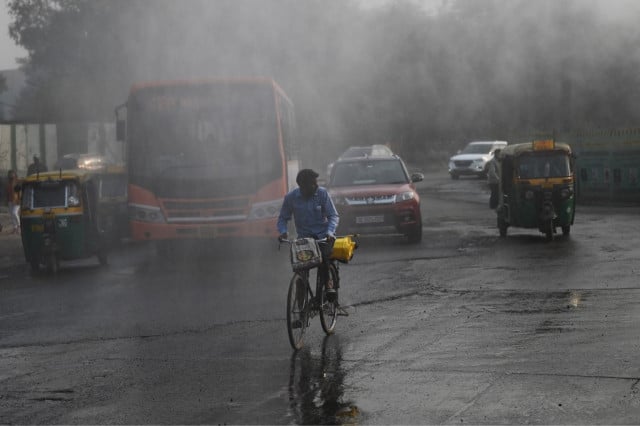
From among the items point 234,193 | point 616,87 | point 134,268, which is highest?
point 616,87

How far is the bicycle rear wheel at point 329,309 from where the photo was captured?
33.3 ft

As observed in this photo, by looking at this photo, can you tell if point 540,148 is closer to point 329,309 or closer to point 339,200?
point 339,200

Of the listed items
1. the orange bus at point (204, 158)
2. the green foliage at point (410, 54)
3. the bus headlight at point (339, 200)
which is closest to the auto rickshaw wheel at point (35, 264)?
the orange bus at point (204, 158)

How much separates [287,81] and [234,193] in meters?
6.53

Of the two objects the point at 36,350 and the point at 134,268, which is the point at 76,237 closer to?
the point at 134,268

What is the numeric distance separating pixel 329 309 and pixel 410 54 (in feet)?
37.8

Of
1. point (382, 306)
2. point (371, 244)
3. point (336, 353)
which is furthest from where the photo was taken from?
point (371, 244)

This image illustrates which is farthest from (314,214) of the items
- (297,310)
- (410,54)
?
(410,54)

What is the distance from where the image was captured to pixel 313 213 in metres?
10.3

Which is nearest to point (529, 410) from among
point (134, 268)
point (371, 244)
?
point (134, 268)

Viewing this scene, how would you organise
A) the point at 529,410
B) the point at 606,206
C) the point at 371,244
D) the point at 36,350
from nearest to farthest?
the point at 529,410, the point at 36,350, the point at 371,244, the point at 606,206

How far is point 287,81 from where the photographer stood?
24.5 m

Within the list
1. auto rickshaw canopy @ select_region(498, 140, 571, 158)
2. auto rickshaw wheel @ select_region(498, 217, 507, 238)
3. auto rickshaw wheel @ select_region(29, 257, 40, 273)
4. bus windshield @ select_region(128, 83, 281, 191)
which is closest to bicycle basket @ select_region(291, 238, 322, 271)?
bus windshield @ select_region(128, 83, 281, 191)

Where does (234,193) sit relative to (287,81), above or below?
A: below
